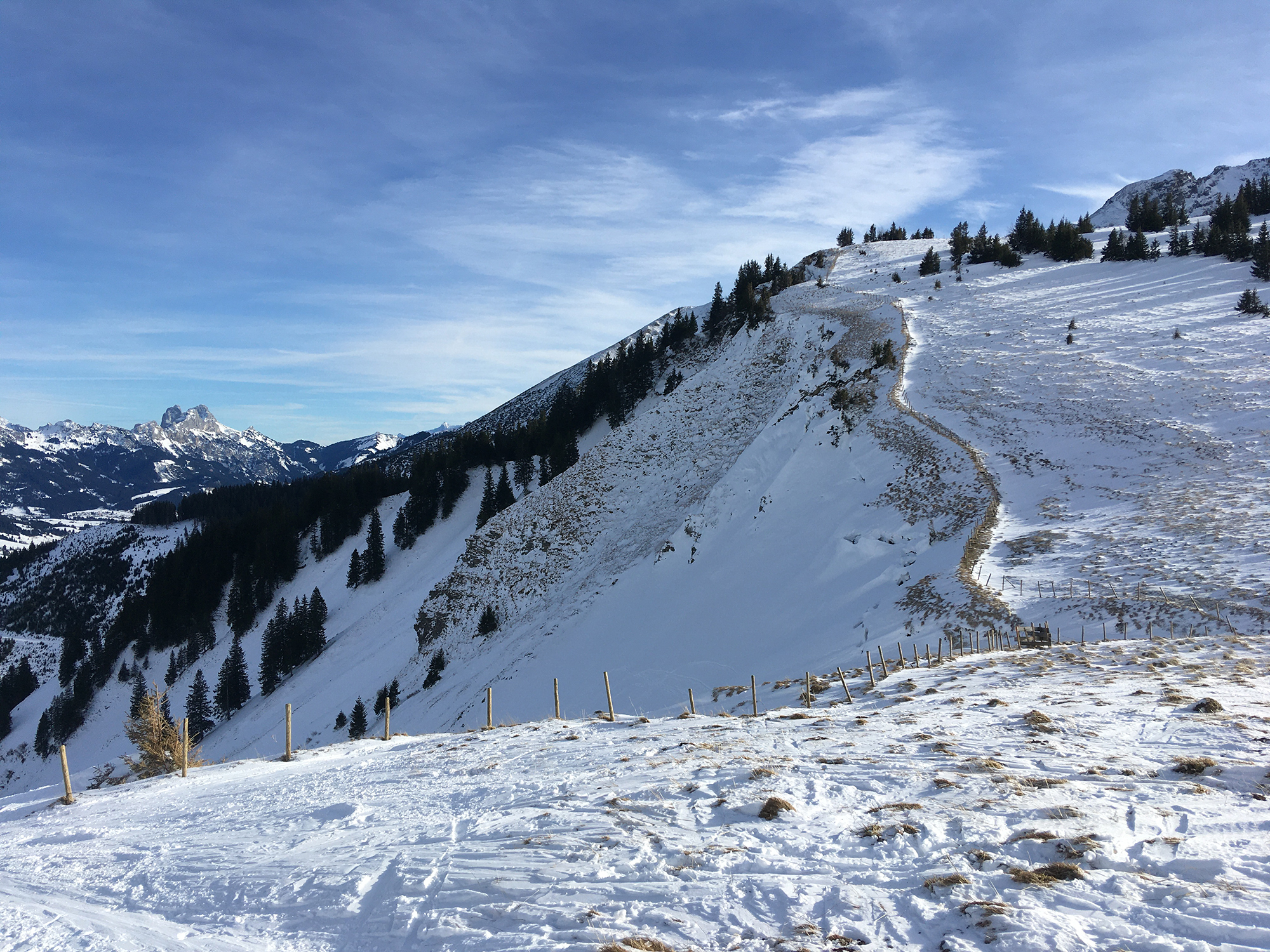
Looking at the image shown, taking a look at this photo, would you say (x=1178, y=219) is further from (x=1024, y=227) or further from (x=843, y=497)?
(x=843, y=497)

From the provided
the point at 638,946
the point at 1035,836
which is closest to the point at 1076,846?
the point at 1035,836

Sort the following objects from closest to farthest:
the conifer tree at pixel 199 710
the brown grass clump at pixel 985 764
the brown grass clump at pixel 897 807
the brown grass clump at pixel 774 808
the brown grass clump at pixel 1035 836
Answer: the brown grass clump at pixel 1035 836, the brown grass clump at pixel 897 807, the brown grass clump at pixel 774 808, the brown grass clump at pixel 985 764, the conifer tree at pixel 199 710

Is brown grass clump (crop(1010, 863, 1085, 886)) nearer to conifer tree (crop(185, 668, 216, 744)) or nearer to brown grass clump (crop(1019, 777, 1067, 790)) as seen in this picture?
brown grass clump (crop(1019, 777, 1067, 790))

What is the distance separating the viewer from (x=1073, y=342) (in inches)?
1435

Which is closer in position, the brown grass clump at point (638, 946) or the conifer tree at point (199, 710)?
the brown grass clump at point (638, 946)

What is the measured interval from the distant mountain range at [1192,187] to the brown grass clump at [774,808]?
489 ft

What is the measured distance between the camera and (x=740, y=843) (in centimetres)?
726

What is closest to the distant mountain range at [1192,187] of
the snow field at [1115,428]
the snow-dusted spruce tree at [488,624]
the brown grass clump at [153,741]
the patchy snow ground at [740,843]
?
the snow field at [1115,428]

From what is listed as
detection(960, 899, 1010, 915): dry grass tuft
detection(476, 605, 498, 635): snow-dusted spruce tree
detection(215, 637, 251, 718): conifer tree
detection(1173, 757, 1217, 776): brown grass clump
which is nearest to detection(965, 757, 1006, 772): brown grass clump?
detection(1173, 757, 1217, 776): brown grass clump

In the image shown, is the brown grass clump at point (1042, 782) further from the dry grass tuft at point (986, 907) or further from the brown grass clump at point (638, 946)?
the brown grass clump at point (638, 946)

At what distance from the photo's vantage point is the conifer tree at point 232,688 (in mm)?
59781

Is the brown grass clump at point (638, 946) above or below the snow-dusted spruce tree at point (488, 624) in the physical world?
above

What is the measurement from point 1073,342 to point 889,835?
3946 cm

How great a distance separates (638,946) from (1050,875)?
12.9 feet
